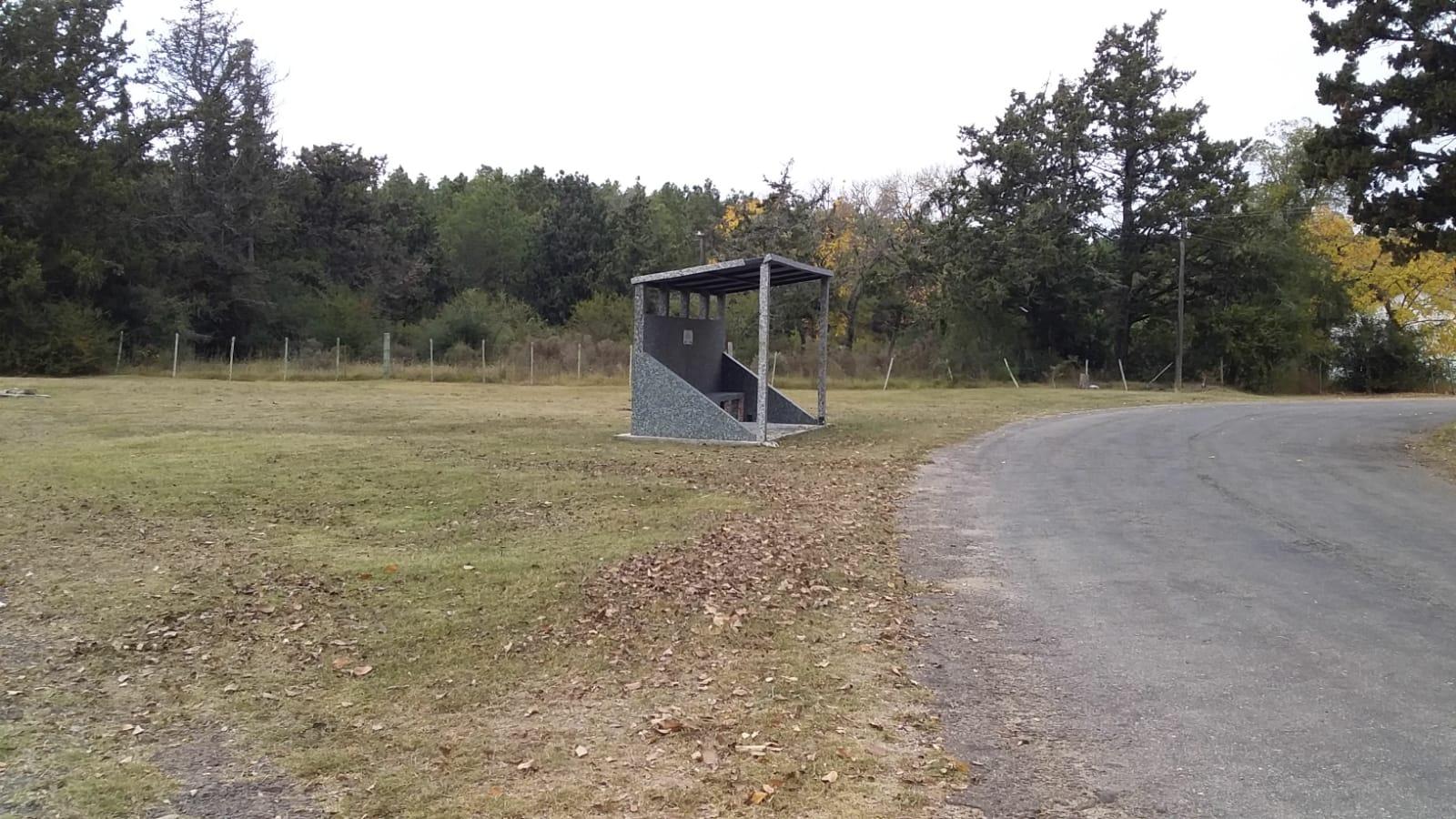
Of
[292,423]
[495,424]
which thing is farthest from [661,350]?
[292,423]

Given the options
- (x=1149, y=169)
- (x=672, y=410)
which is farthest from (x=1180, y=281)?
(x=672, y=410)

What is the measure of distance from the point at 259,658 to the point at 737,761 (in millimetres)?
2590

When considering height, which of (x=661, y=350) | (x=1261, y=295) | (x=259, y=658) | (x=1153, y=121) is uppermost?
(x=1153, y=121)

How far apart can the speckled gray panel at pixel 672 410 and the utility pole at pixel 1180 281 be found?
27.5m

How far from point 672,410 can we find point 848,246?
32.9m

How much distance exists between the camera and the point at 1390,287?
44938 millimetres

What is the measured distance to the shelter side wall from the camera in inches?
667

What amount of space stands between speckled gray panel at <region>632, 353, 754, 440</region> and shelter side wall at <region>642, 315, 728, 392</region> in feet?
2.25

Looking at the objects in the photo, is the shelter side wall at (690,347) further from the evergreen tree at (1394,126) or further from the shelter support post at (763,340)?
the evergreen tree at (1394,126)

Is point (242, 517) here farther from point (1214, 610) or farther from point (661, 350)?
point (661, 350)

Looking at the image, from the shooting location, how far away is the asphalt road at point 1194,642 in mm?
3674

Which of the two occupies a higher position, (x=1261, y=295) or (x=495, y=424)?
(x=1261, y=295)

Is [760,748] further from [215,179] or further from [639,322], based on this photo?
[215,179]

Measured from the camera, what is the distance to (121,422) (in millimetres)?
16672
